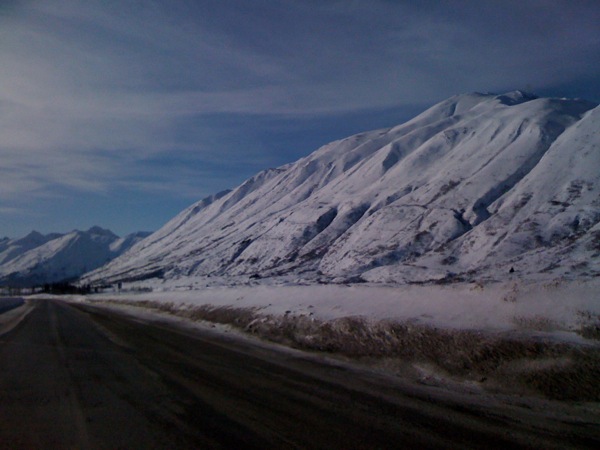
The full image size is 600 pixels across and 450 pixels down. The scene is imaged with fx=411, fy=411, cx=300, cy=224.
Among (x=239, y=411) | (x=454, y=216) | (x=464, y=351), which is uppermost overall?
(x=454, y=216)

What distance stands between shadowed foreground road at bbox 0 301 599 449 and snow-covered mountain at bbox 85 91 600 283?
85.6 feet

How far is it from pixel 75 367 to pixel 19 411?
3.93 meters

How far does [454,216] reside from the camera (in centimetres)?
9500

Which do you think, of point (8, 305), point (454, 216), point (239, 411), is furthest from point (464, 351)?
point (454, 216)

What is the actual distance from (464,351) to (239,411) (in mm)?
6648

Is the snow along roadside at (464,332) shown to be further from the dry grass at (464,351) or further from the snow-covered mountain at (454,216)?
the snow-covered mountain at (454,216)

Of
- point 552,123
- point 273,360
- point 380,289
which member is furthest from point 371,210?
point 273,360

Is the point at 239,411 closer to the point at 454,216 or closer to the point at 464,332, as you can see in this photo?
the point at 464,332

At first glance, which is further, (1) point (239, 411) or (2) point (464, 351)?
(2) point (464, 351)

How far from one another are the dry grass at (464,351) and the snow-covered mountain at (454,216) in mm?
21647

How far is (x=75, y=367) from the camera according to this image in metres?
11.2

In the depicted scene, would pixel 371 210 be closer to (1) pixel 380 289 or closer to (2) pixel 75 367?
(1) pixel 380 289

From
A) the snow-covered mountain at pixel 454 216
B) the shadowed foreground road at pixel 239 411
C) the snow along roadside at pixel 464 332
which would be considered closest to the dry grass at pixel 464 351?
the snow along roadside at pixel 464 332

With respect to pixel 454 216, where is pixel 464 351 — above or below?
Result: below
